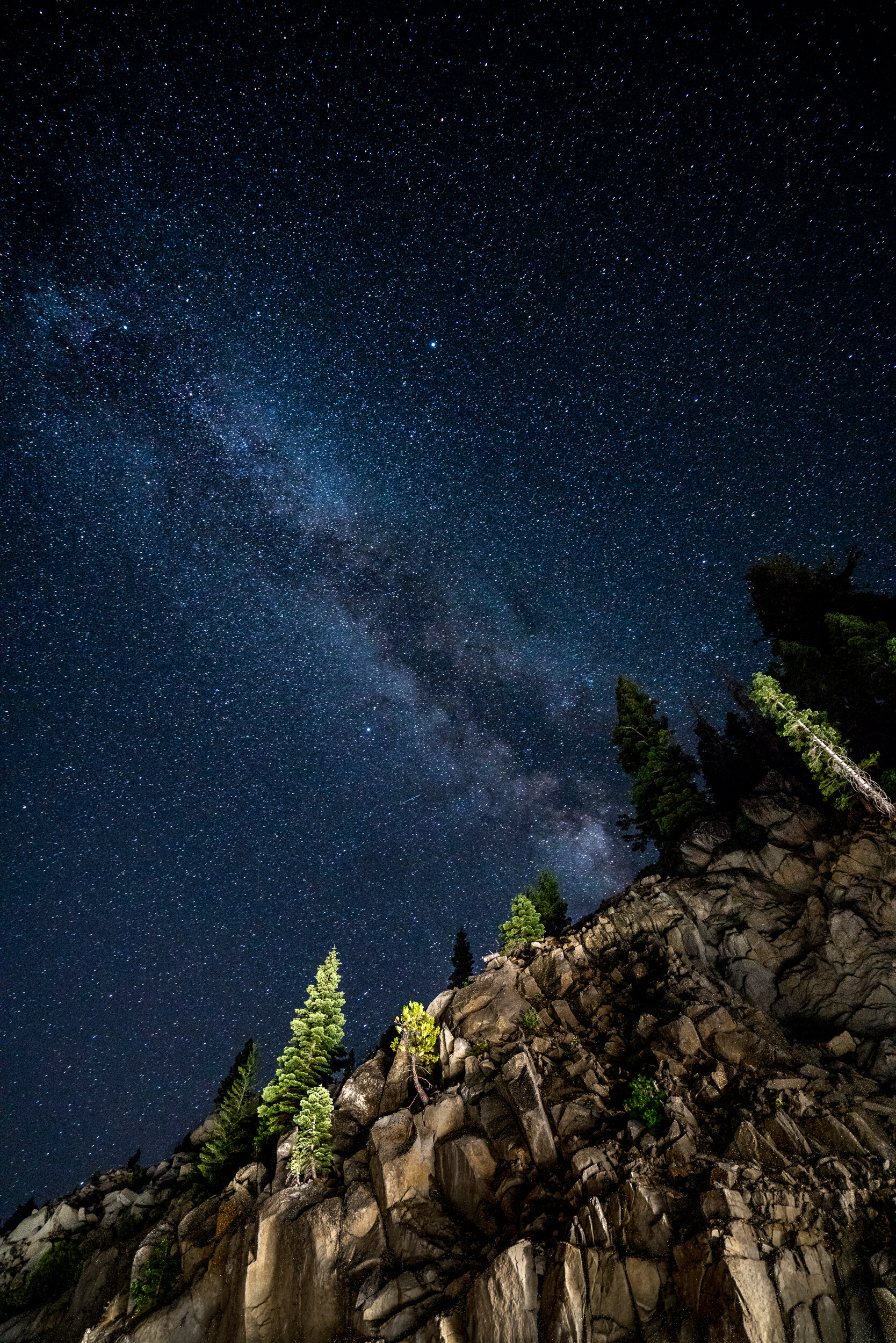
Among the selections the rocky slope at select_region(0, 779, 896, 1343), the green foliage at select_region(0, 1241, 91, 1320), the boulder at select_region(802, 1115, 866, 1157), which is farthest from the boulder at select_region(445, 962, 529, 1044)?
the green foliage at select_region(0, 1241, 91, 1320)

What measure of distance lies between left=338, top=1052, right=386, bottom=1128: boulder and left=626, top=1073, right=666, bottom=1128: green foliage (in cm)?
1163

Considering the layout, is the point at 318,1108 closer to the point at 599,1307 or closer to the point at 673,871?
the point at 599,1307

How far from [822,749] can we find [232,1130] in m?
36.1

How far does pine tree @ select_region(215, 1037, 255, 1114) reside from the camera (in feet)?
103

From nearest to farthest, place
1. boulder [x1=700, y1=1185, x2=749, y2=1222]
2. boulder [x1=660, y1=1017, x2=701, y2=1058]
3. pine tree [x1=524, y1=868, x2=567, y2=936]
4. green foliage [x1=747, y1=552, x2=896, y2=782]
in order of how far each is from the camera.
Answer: boulder [x1=700, y1=1185, x2=749, y2=1222]
boulder [x1=660, y1=1017, x2=701, y2=1058]
green foliage [x1=747, y1=552, x2=896, y2=782]
pine tree [x1=524, y1=868, x2=567, y2=936]

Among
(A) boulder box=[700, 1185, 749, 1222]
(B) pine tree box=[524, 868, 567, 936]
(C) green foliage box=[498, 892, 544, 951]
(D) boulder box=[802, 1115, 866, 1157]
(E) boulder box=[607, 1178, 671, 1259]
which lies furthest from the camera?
(B) pine tree box=[524, 868, 567, 936]

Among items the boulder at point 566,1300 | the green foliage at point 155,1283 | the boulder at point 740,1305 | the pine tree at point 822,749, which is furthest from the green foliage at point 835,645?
the green foliage at point 155,1283

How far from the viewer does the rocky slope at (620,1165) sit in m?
11.1

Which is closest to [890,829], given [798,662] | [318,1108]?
[798,662]

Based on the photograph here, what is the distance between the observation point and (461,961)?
39.8 metres

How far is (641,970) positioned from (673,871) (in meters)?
6.92

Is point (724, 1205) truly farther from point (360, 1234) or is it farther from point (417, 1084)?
point (360, 1234)

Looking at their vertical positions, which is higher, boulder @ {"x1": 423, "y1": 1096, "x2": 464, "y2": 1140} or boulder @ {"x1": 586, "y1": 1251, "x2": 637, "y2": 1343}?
boulder @ {"x1": 423, "y1": 1096, "x2": 464, "y2": 1140}

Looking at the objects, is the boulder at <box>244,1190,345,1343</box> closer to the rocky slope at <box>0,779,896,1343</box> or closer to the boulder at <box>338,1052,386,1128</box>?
the rocky slope at <box>0,779,896,1343</box>
